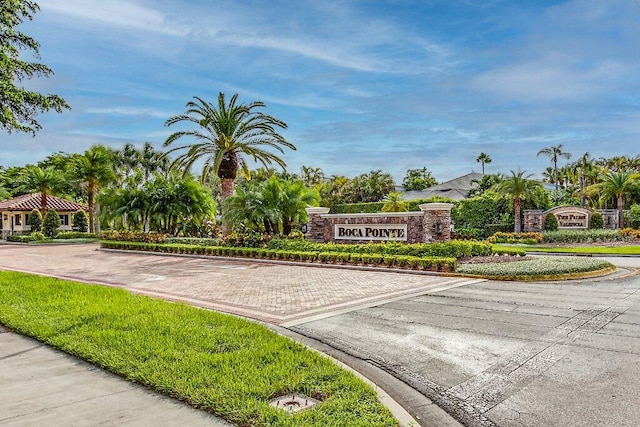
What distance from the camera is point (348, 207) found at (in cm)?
4900

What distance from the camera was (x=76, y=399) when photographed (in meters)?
4.51

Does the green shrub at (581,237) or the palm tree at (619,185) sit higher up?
the palm tree at (619,185)

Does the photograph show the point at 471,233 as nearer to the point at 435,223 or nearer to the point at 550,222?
the point at 550,222

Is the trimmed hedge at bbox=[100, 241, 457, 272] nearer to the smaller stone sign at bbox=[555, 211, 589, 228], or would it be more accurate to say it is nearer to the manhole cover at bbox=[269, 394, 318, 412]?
the manhole cover at bbox=[269, 394, 318, 412]

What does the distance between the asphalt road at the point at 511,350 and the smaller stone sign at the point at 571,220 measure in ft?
76.1

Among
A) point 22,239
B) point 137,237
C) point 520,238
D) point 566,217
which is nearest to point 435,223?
point 520,238

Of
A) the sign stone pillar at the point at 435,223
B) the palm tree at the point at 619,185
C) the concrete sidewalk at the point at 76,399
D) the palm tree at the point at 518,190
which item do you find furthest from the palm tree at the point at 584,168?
the concrete sidewalk at the point at 76,399

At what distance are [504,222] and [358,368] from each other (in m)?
33.3

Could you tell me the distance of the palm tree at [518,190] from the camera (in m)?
33.9

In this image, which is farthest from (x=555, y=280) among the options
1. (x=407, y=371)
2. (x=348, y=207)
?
(x=348, y=207)

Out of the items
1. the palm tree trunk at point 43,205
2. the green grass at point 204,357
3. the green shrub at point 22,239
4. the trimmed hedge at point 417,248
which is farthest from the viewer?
the palm tree trunk at point 43,205

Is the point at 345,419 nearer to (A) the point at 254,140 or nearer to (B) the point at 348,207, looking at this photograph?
(A) the point at 254,140

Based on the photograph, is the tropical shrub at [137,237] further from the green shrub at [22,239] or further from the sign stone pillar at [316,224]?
the sign stone pillar at [316,224]

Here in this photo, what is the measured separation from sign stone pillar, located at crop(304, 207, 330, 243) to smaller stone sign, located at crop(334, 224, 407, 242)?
77 cm
